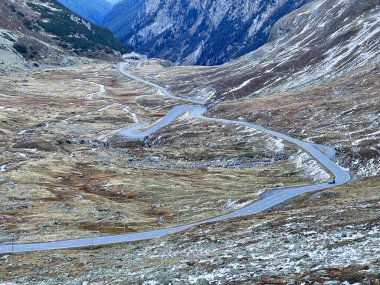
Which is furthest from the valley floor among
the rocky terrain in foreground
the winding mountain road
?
the winding mountain road

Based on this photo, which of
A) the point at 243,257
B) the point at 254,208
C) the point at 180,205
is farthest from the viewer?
the point at 180,205

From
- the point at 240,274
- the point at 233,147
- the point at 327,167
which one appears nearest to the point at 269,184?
the point at 327,167

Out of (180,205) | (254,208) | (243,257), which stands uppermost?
(180,205)

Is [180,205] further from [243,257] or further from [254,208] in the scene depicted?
[243,257]

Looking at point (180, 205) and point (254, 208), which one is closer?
point (254, 208)

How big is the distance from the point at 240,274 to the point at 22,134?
153m

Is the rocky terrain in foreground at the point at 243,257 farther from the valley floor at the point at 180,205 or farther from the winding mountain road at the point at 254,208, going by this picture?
the winding mountain road at the point at 254,208

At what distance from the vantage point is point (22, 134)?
563 ft

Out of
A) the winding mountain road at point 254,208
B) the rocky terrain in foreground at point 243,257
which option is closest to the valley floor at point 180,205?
the rocky terrain in foreground at point 243,257

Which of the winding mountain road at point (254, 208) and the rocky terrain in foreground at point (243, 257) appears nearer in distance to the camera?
the rocky terrain in foreground at point (243, 257)

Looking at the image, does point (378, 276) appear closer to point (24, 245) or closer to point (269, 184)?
point (24, 245)

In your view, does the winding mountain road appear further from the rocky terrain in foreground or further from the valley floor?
the rocky terrain in foreground

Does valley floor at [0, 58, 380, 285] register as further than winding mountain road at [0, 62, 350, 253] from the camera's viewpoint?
No

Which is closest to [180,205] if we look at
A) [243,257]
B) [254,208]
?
[254,208]
